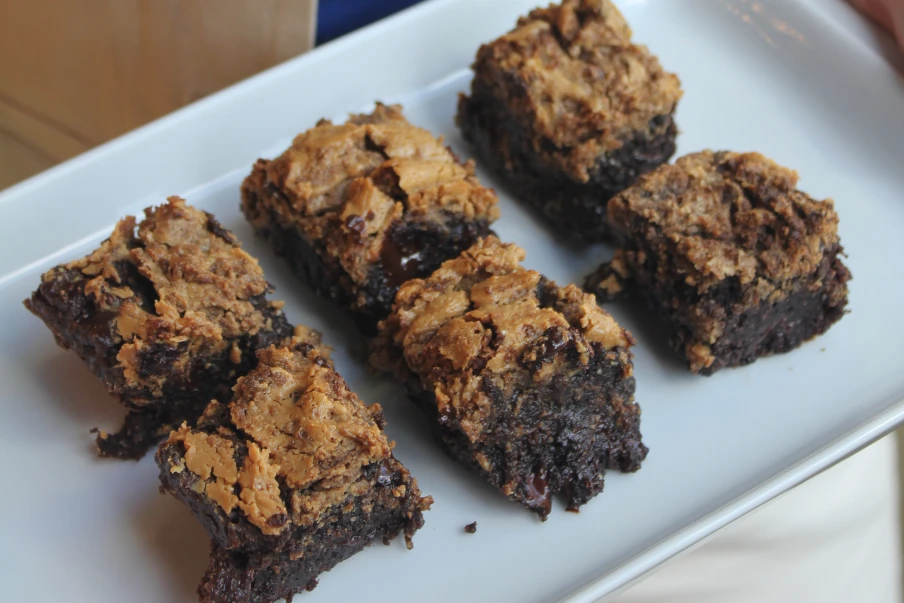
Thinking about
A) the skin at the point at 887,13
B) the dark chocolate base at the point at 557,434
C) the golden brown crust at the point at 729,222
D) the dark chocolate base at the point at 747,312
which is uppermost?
the skin at the point at 887,13

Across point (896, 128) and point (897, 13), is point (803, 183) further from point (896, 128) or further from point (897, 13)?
point (897, 13)

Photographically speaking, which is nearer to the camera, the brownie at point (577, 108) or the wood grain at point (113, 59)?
the brownie at point (577, 108)

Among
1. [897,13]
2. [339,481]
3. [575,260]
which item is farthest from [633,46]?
[339,481]

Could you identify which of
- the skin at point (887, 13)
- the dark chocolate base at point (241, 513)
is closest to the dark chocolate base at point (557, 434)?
the dark chocolate base at point (241, 513)

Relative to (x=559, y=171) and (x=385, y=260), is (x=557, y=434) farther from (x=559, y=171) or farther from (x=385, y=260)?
(x=559, y=171)

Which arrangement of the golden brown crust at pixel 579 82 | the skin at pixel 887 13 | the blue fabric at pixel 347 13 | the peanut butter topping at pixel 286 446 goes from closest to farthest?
the peanut butter topping at pixel 286 446 → the golden brown crust at pixel 579 82 → the skin at pixel 887 13 → the blue fabric at pixel 347 13

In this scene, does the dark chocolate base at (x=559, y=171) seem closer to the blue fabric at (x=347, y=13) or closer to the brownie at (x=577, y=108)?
the brownie at (x=577, y=108)

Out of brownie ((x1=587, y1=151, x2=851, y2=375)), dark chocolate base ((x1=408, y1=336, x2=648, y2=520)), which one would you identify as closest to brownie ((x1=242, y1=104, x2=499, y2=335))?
dark chocolate base ((x1=408, y1=336, x2=648, y2=520))
